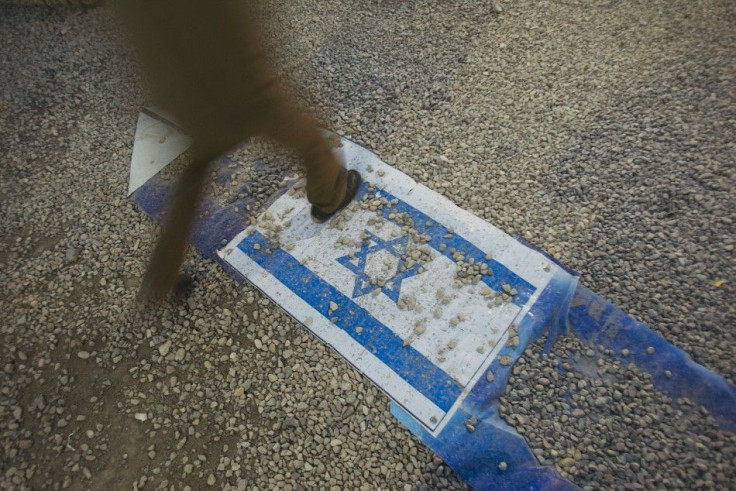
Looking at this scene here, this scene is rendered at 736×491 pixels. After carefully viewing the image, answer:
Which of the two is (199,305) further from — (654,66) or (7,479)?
(654,66)

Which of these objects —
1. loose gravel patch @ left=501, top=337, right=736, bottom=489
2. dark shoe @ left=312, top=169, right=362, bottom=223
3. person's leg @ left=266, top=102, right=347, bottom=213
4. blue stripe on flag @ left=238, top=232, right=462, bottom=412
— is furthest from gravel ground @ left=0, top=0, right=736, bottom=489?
person's leg @ left=266, top=102, right=347, bottom=213

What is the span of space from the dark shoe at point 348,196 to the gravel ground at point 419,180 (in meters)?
0.26

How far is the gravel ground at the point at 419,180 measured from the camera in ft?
5.82

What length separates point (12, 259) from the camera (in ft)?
8.11

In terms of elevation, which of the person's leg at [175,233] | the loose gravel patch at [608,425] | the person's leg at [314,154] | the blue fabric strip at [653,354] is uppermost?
the blue fabric strip at [653,354]

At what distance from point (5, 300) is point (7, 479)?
2.98 ft

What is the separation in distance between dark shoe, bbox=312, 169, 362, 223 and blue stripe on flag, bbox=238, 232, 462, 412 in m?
0.25

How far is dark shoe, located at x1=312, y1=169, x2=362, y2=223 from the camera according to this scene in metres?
2.37

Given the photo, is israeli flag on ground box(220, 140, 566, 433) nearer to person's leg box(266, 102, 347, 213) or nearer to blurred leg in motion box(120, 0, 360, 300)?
person's leg box(266, 102, 347, 213)

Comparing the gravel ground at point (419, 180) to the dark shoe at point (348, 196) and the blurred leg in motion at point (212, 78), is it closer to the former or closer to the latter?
the dark shoe at point (348, 196)

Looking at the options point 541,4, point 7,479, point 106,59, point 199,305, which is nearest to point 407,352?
point 199,305

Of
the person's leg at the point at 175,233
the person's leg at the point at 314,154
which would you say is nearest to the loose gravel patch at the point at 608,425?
the person's leg at the point at 314,154

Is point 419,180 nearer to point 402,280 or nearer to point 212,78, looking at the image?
point 402,280

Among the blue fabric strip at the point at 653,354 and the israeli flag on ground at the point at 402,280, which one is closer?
the blue fabric strip at the point at 653,354
